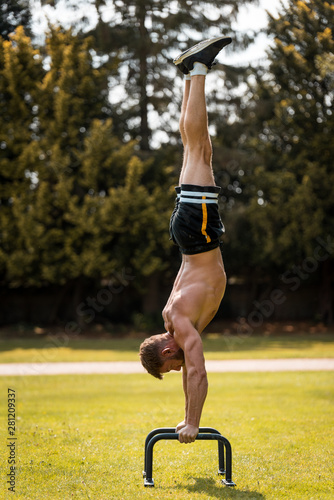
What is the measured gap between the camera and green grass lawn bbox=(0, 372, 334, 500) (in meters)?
5.08

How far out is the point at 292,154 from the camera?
1008 inches

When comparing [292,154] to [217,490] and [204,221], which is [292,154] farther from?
[217,490]

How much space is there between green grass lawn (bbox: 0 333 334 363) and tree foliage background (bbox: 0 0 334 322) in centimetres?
306

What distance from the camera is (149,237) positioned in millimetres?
23500

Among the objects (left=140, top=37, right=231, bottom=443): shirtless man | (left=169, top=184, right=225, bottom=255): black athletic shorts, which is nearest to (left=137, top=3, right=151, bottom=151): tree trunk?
(left=140, top=37, right=231, bottom=443): shirtless man

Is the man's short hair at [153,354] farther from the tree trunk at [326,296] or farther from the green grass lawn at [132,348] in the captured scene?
the tree trunk at [326,296]

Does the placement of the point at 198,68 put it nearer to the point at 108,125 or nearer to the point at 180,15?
the point at 108,125

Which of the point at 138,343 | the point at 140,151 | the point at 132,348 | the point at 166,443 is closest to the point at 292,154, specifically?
the point at 140,151

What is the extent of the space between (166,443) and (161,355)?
2464 millimetres

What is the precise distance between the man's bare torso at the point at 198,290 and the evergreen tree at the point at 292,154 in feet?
63.2

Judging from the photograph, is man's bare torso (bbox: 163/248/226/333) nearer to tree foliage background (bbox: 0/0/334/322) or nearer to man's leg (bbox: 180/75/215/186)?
man's leg (bbox: 180/75/215/186)

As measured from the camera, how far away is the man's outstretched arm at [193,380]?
4.94m

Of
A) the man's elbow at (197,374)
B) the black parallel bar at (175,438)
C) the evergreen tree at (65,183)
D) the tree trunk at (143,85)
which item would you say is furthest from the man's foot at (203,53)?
the tree trunk at (143,85)

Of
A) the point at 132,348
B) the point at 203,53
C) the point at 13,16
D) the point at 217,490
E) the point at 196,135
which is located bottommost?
the point at 132,348
